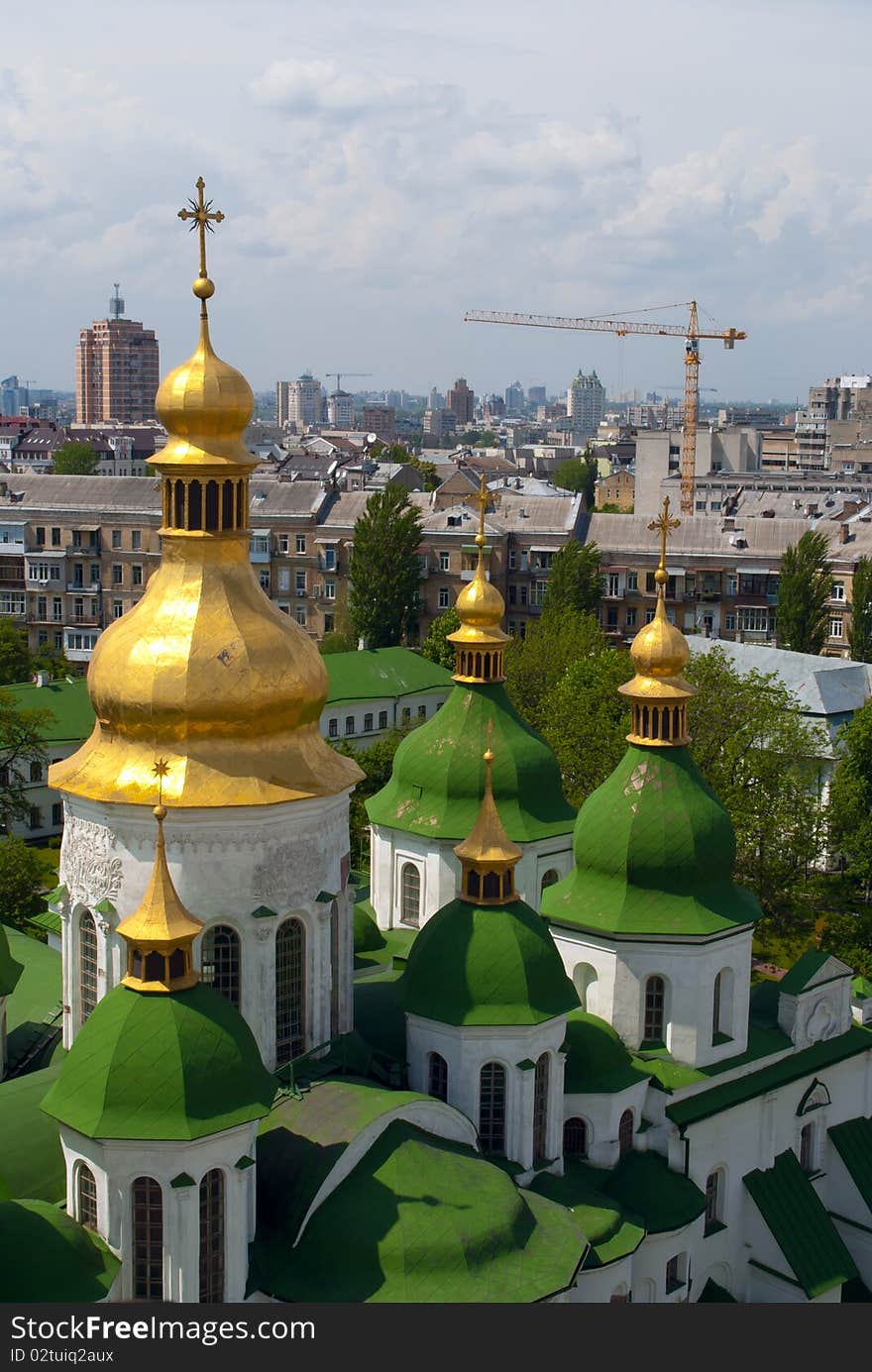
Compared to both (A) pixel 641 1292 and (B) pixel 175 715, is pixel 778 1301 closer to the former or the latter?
(A) pixel 641 1292

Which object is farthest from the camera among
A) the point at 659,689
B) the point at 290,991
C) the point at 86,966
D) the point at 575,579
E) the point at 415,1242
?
the point at 575,579

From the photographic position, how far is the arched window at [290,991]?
23016mm

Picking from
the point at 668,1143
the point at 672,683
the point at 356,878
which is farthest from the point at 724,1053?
the point at 356,878

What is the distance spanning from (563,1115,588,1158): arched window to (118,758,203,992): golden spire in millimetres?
8012

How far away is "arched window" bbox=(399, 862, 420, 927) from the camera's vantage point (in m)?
31.3

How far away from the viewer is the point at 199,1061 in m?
19.5

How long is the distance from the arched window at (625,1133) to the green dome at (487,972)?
3013 mm

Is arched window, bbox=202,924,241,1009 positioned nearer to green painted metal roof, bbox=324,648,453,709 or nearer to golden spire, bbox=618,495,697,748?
golden spire, bbox=618,495,697,748

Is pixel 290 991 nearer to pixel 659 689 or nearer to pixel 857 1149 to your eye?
pixel 659 689

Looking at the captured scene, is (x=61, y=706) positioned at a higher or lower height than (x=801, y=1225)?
higher

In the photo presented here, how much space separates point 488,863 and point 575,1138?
16.7ft

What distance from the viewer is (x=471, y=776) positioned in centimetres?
3041


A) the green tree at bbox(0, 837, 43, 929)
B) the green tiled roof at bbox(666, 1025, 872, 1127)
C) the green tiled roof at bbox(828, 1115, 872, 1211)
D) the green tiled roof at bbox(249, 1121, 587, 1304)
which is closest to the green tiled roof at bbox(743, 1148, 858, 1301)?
the green tiled roof at bbox(828, 1115, 872, 1211)

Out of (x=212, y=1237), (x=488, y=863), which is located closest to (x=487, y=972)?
(x=488, y=863)
